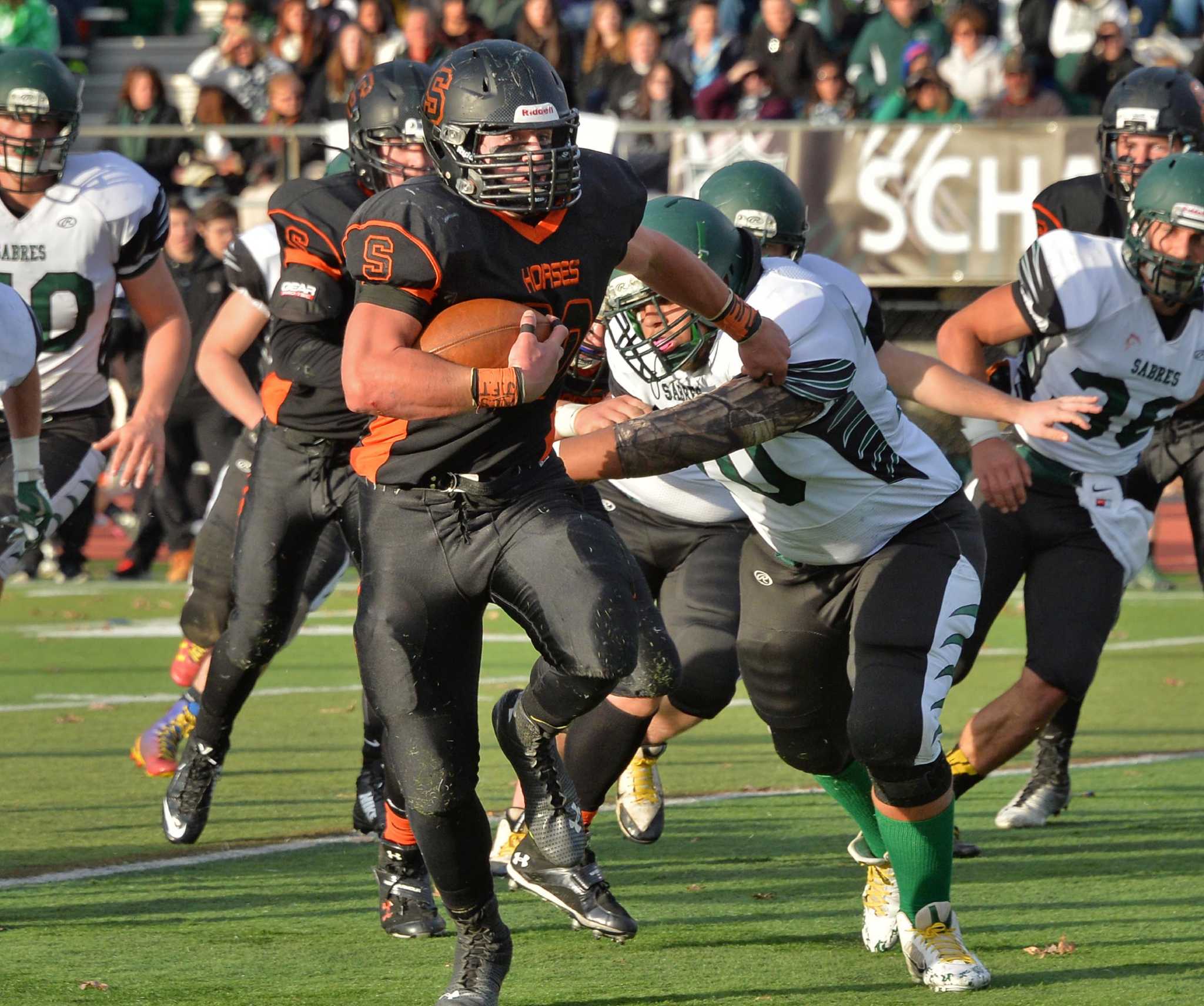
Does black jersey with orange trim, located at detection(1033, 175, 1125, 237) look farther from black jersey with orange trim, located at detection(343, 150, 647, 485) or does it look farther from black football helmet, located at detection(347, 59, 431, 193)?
black jersey with orange trim, located at detection(343, 150, 647, 485)

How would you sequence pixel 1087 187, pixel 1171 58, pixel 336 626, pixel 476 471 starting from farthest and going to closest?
1. pixel 1171 58
2. pixel 336 626
3. pixel 1087 187
4. pixel 476 471

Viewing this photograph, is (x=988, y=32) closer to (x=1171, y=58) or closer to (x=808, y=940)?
(x=1171, y=58)

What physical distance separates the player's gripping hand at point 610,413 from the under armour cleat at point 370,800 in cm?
153

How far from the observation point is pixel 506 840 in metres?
4.96

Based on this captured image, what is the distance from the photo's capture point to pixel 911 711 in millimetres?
3867

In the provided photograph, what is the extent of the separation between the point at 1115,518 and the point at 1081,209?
3.76 feet

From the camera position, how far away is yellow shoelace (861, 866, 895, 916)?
14.0 feet

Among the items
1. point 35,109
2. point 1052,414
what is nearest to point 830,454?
point 1052,414

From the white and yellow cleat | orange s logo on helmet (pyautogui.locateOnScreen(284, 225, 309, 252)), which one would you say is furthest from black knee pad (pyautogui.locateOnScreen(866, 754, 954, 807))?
orange s logo on helmet (pyautogui.locateOnScreen(284, 225, 309, 252))

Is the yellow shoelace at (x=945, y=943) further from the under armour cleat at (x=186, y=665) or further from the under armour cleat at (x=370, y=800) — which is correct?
the under armour cleat at (x=186, y=665)

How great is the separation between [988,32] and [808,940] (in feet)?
32.8

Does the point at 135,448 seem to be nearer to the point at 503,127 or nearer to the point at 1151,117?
the point at 503,127

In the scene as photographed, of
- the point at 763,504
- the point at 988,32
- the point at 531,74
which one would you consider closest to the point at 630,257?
the point at 531,74

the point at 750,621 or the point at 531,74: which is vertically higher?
the point at 531,74
